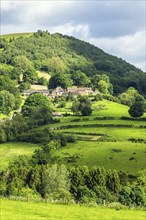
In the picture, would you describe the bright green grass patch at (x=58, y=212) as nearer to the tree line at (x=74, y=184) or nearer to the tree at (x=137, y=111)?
the tree line at (x=74, y=184)

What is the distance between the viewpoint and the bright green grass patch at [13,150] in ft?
357

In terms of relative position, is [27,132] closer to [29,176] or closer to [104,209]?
[29,176]

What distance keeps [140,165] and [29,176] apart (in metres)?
27.4

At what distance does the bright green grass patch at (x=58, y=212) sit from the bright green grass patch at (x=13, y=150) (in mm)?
50045

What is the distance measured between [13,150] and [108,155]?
1152 inches

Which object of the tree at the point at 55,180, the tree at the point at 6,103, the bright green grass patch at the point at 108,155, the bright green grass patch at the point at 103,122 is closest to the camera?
the tree at the point at 55,180

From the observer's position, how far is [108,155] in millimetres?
106188

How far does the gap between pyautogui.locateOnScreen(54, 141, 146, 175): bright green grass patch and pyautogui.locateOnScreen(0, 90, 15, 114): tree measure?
7015cm

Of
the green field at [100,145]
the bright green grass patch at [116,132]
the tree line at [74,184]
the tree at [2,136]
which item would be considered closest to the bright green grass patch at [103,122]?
the green field at [100,145]

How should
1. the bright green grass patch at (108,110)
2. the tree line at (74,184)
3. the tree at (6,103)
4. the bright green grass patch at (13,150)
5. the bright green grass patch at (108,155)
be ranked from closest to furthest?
the tree line at (74,184) → the bright green grass patch at (108,155) → the bright green grass patch at (13,150) → the bright green grass patch at (108,110) → the tree at (6,103)

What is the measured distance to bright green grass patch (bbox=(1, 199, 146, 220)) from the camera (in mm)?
45094

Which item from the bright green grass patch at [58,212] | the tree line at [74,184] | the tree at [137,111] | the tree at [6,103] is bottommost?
the tree line at [74,184]

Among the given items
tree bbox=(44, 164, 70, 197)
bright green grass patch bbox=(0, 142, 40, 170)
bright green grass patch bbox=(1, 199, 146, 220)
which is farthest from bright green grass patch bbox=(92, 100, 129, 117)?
bright green grass patch bbox=(1, 199, 146, 220)

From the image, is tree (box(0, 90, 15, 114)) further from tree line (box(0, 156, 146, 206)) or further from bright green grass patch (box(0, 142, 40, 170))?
tree line (box(0, 156, 146, 206))
